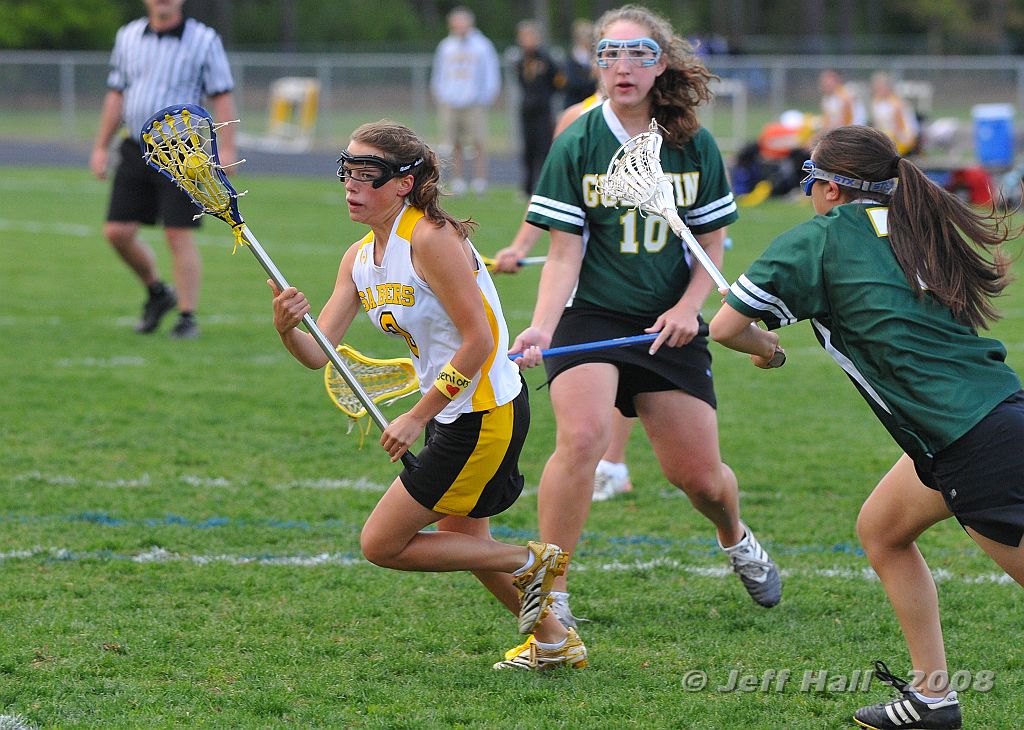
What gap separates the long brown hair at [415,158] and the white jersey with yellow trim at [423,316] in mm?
44

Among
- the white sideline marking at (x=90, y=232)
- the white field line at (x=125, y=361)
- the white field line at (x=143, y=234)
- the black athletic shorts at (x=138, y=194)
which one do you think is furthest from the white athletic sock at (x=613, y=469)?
the white sideline marking at (x=90, y=232)

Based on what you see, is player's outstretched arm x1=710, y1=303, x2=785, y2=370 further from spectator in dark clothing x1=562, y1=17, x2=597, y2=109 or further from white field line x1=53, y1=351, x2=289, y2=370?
spectator in dark clothing x1=562, y1=17, x2=597, y2=109

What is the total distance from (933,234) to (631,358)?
50.7 inches

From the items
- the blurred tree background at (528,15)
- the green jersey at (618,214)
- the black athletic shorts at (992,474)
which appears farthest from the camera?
the blurred tree background at (528,15)

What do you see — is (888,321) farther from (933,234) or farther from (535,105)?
(535,105)

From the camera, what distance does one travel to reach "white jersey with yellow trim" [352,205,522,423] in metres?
3.76

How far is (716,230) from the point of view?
4656 mm

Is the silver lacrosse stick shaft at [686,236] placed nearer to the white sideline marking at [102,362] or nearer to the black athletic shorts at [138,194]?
the white sideline marking at [102,362]

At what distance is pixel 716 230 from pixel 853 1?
60355 mm

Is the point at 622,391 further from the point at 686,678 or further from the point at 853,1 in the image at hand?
the point at 853,1

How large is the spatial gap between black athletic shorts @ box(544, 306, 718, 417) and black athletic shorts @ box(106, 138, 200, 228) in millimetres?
4833

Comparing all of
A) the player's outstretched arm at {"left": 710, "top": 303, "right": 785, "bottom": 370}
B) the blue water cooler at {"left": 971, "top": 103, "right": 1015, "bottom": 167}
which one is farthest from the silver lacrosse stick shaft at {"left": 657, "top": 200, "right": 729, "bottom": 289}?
the blue water cooler at {"left": 971, "top": 103, "right": 1015, "bottom": 167}

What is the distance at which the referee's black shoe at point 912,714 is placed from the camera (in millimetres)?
3586

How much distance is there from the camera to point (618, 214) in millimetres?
4539
